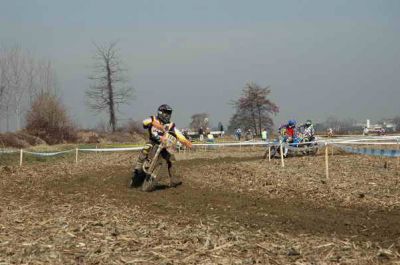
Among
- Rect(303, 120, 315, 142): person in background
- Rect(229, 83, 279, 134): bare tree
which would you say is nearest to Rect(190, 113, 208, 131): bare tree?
Rect(229, 83, 279, 134): bare tree

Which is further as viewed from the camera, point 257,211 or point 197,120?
point 197,120

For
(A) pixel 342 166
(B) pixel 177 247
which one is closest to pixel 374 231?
(B) pixel 177 247

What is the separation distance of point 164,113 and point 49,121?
3537 centimetres

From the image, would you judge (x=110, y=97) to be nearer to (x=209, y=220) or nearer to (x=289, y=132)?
(x=289, y=132)

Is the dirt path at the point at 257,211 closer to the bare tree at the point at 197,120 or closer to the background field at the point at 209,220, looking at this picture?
the background field at the point at 209,220

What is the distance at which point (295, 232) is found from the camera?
24.9 feet

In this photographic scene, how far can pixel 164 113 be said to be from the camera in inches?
528

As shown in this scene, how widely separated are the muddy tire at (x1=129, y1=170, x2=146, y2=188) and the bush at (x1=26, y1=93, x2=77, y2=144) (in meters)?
32.1

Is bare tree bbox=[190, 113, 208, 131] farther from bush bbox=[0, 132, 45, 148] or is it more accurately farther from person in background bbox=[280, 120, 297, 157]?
person in background bbox=[280, 120, 297, 157]

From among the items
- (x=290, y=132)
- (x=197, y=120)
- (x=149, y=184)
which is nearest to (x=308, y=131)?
(x=290, y=132)

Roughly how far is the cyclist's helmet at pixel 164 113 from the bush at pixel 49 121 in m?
32.6

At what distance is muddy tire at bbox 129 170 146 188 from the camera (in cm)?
1352

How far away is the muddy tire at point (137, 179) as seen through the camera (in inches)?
532

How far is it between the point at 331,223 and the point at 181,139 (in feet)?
18.6
